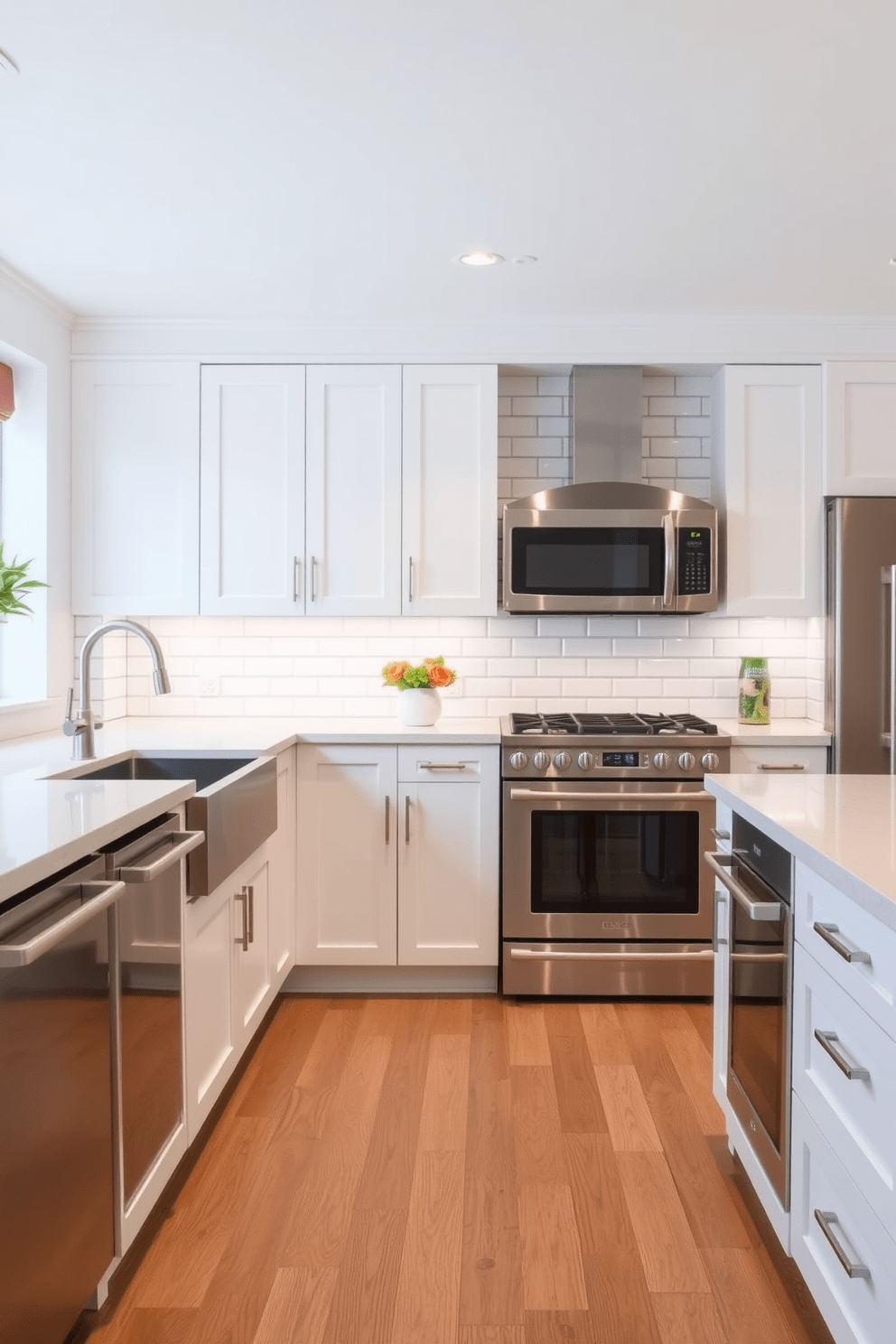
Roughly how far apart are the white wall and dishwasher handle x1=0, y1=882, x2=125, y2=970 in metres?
1.96

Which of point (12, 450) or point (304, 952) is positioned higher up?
point (12, 450)

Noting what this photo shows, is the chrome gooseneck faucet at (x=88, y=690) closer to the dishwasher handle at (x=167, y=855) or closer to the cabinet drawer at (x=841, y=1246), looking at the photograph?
the dishwasher handle at (x=167, y=855)

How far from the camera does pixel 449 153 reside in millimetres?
2564

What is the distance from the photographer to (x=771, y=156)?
257 centimetres

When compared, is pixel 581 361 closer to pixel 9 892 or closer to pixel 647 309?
pixel 647 309

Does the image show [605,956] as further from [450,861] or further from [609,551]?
[609,551]

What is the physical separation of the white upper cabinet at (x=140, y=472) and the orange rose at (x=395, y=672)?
2.57ft

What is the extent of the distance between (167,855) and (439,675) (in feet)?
6.00

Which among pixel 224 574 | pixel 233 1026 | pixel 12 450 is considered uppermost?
pixel 12 450

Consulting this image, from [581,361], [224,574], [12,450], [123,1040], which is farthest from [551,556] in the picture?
[123,1040]

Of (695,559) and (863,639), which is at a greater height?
(695,559)

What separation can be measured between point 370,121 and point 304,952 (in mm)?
2626

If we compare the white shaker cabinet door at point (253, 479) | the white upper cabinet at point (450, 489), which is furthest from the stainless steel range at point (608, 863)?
the white shaker cabinet door at point (253, 479)

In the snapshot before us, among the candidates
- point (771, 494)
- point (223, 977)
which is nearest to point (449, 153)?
point (771, 494)
